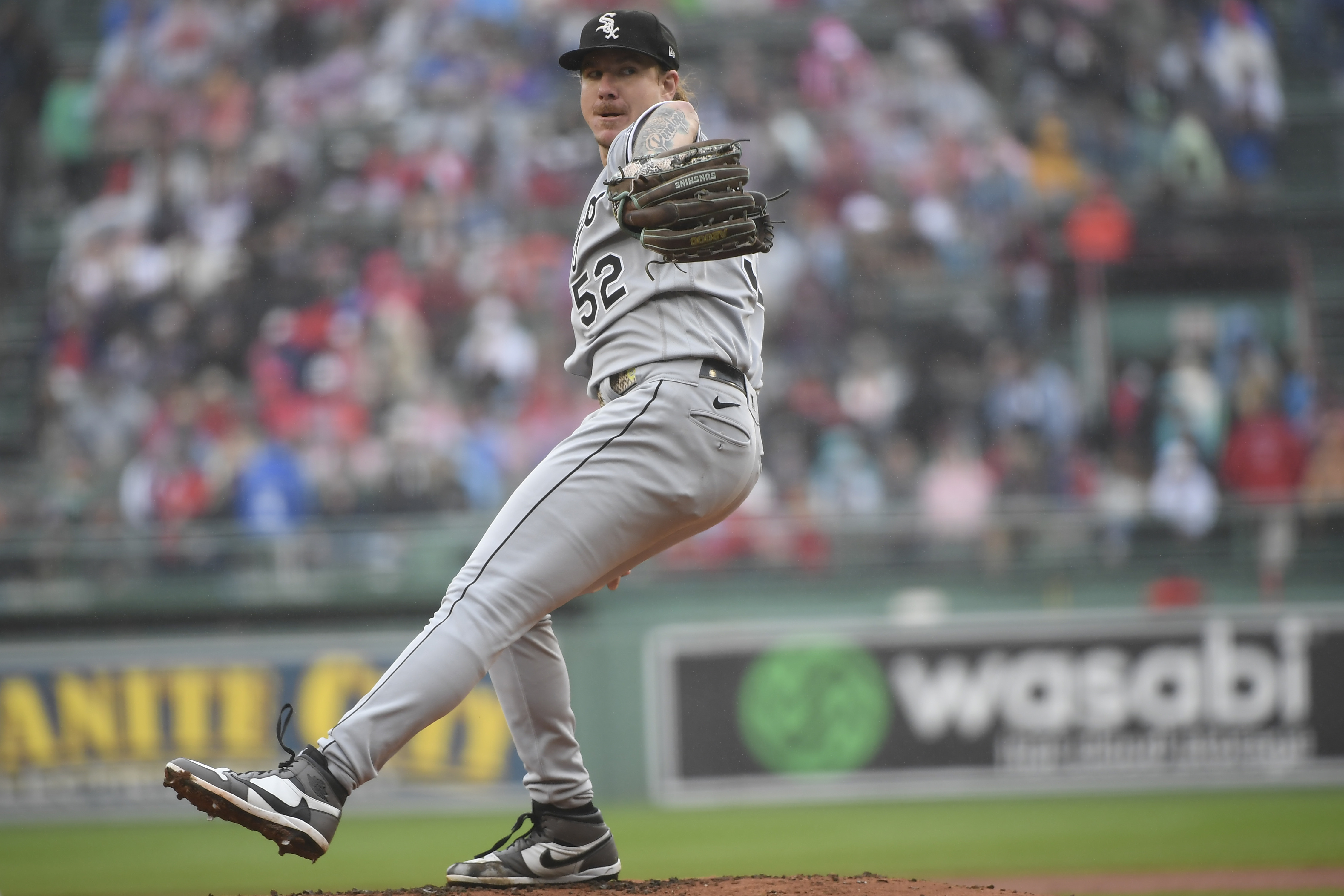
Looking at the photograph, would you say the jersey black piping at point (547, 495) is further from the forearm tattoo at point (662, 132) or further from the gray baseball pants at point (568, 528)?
the forearm tattoo at point (662, 132)

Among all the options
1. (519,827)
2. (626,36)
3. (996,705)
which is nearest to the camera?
(626,36)

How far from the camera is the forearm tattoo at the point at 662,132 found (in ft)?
10.1

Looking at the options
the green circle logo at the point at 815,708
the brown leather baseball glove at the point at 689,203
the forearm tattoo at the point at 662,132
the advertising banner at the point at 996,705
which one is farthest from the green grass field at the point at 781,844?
the forearm tattoo at the point at 662,132

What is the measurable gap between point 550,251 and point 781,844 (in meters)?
6.16

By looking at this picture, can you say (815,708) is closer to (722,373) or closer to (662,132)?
(722,373)

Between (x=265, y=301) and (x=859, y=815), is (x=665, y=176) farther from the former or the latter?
(x=265, y=301)

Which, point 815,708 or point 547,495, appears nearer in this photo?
point 547,495

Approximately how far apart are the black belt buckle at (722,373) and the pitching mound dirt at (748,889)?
1.17 m

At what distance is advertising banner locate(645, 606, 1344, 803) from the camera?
352 inches

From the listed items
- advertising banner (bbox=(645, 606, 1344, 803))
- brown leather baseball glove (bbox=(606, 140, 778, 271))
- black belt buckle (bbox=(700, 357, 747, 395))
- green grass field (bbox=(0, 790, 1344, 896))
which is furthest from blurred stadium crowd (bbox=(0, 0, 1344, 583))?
brown leather baseball glove (bbox=(606, 140, 778, 271))

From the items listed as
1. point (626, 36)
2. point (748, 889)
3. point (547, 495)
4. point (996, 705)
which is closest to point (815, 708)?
point (996, 705)

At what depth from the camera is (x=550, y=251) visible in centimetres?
1229

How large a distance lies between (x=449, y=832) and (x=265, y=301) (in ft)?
17.6

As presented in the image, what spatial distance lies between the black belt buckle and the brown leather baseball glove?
8.8 inches
